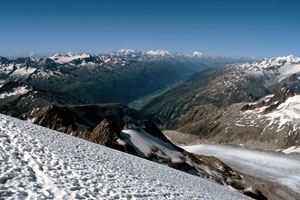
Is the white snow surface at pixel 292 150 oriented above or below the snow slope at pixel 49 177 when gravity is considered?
below

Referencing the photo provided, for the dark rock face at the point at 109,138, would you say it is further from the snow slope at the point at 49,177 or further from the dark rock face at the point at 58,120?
the snow slope at the point at 49,177

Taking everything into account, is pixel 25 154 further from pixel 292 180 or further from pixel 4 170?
pixel 292 180

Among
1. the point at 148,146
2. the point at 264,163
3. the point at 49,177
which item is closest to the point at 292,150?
the point at 264,163

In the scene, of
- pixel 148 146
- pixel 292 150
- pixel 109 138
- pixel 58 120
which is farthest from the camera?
pixel 292 150

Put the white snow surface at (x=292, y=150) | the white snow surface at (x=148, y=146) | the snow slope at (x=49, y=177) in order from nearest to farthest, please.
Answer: the snow slope at (x=49, y=177) < the white snow surface at (x=148, y=146) < the white snow surface at (x=292, y=150)

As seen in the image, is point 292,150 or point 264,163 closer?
point 264,163

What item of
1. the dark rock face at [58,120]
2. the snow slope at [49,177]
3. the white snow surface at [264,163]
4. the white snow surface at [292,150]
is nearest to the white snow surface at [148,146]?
the dark rock face at [58,120]

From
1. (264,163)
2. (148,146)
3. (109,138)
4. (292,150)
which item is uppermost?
(292,150)

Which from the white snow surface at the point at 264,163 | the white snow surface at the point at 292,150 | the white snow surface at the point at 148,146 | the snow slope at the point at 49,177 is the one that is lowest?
the white snow surface at the point at 264,163

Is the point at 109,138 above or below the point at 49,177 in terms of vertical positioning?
below

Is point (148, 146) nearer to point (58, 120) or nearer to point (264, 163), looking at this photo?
point (58, 120)
